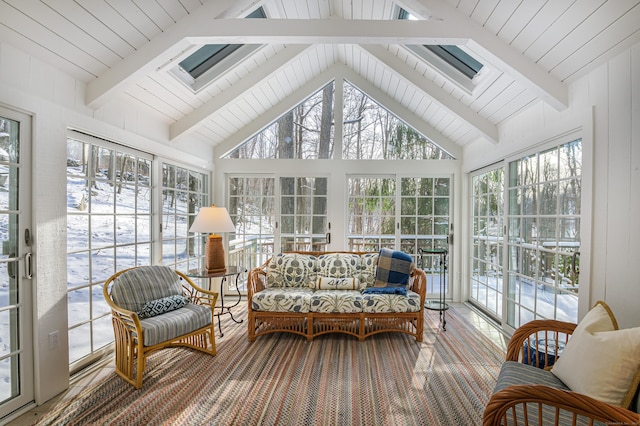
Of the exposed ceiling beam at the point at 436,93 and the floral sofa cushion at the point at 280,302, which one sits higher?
the exposed ceiling beam at the point at 436,93

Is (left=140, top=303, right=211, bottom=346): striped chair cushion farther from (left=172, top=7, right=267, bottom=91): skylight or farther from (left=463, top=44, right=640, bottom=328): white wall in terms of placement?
(left=463, top=44, right=640, bottom=328): white wall

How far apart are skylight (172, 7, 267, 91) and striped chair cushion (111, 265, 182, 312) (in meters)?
1.89

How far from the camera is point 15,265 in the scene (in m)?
1.99

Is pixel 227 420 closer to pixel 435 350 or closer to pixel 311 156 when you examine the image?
pixel 435 350

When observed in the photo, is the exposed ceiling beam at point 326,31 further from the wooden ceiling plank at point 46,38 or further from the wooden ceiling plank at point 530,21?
the wooden ceiling plank at point 46,38

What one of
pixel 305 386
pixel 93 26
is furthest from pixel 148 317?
pixel 93 26

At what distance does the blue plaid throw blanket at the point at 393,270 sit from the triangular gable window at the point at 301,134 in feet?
6.04

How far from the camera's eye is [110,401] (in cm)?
209

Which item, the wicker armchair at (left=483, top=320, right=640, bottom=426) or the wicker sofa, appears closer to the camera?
the wicker armchair at (left=483, top=320, right=640, bottom=426)

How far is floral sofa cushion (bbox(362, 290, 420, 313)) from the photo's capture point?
3055 mm

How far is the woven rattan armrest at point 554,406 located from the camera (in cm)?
106

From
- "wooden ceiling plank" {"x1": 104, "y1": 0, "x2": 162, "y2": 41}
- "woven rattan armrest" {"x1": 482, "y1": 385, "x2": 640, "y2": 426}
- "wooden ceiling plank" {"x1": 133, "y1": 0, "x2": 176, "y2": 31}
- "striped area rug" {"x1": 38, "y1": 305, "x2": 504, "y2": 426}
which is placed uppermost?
"wooden ceiling plank" {"x1": 133, "y1": 0, "x2": 176, "y2": 31}

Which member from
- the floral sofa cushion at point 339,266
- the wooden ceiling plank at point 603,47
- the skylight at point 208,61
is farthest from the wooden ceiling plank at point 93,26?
the wooden ceiling plank at point 603,47

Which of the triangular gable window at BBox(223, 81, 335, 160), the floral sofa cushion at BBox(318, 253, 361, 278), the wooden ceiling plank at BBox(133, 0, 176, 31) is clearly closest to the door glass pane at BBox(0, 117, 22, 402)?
the wooden ceiling plank at BBox(133, 0, 176, 31)
